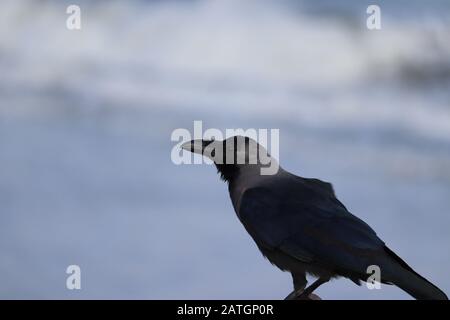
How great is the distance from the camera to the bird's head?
23.4ft

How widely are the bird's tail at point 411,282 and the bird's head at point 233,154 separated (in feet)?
6.54

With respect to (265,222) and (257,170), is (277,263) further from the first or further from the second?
(257,170)

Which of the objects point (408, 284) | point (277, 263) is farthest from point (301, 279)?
point (408, 284)

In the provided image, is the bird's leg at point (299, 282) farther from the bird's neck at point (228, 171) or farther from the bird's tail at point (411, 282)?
the bird's neck at point (228, 171)

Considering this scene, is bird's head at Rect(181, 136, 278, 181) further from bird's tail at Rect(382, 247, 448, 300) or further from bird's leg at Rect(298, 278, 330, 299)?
bird's tail at Rect(382, 247, 448, 300)

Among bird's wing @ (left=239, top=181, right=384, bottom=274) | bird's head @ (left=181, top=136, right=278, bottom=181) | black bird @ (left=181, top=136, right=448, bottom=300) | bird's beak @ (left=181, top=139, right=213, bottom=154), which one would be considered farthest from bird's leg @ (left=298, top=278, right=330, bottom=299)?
bird's beak @ (left=181, top=139, right=213, bottom=154)

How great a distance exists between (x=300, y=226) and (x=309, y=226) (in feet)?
0.33

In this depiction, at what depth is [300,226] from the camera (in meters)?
6.61

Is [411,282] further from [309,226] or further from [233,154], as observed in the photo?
[233,154]

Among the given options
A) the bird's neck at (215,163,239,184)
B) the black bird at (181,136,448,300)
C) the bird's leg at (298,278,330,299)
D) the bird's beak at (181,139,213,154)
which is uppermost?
the bird's beak at (181,139,213,154)

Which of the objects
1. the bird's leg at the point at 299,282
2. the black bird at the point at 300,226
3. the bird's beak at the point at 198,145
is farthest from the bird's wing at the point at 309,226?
the bird's beak at the point at 198,145

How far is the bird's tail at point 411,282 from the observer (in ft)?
18.4

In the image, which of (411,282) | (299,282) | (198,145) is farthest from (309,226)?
(198,145)
